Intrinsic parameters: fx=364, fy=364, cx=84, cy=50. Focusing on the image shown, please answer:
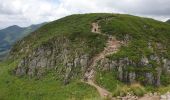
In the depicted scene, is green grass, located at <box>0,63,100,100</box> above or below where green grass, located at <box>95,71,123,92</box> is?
below

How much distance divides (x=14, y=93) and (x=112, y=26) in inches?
1371

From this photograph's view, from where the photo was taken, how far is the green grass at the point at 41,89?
82.7m

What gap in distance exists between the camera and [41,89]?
304 feet

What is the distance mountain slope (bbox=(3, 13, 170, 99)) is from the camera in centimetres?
8956

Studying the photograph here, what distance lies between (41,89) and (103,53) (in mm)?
18887

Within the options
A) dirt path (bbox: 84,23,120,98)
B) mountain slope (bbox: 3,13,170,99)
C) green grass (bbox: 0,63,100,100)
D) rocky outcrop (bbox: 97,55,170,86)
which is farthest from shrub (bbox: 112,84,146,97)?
rocky outcrop (bbox: 97,55,170,86)

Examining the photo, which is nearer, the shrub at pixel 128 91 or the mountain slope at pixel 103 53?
the shrub at pixel 128 91

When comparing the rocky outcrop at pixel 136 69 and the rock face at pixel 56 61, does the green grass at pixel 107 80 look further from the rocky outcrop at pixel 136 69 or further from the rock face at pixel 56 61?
the rock face at pixel 56 61

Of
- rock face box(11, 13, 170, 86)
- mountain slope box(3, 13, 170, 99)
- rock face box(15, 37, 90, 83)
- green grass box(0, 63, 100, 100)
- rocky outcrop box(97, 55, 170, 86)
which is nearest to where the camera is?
green grass box(0, 63, 100, 100)

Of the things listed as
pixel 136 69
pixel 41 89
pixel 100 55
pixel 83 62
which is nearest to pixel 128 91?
pixel 136 69

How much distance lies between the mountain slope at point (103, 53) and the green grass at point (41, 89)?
2.42 meters

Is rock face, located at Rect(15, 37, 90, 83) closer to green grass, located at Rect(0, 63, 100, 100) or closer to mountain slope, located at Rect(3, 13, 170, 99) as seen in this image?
mountain slope, located at Rect(3, 13, 170, 99)

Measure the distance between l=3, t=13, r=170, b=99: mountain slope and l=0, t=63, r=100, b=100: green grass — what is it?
2425 mm

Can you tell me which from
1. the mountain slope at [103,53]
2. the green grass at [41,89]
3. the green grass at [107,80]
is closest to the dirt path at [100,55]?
the mountain slope at [103,53]
